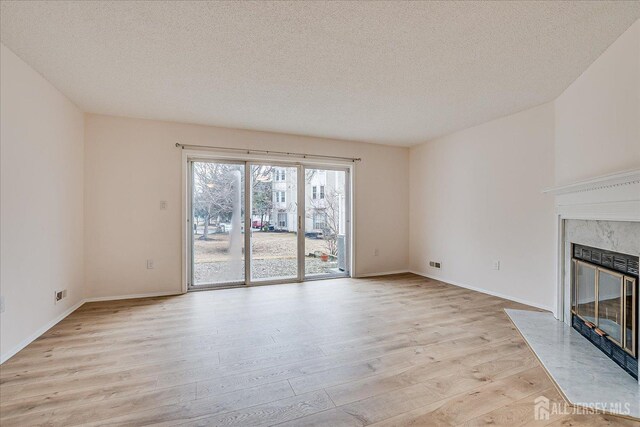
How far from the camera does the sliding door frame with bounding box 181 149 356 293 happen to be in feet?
14.0

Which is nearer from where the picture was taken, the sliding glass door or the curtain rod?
the curtain rod

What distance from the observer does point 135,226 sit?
4027 mm

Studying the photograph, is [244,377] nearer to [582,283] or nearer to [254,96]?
[254,96]

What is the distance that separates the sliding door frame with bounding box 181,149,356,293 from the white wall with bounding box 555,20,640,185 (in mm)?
2964

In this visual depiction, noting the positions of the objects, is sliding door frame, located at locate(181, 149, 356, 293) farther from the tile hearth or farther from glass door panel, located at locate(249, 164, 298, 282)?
the tile hearth

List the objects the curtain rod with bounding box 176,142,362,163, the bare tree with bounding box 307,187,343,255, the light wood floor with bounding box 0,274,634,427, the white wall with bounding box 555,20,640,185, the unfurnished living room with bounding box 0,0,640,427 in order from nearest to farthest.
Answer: the light wood floor with bounding box 0,274,634,427 → the unfurnished living room with bounding box 0,0,640,427 → the white wall with bounding box 555,20,640,185 → the curtain rod with bounding box 176,142,362,163 → the bare tree with bounding box 307,187,343,255

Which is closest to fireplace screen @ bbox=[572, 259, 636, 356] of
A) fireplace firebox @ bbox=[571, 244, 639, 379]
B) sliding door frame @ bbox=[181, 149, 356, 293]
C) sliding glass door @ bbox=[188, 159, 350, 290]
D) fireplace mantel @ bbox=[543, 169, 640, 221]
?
fireplace firebox @ bbox=[571, 244, 639, 379]

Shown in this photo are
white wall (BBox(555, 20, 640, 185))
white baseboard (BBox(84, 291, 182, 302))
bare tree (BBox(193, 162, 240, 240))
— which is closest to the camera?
white wall (BBox(555, 20, 640, 185))

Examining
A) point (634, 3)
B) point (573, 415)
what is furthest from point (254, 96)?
point (573, 415)

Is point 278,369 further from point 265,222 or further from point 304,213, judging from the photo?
point 304,213

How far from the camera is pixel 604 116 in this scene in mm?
2496

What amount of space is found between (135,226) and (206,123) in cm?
172

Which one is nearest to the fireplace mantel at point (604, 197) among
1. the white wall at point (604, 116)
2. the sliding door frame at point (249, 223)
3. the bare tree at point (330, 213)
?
the white wall at point (604, 116)

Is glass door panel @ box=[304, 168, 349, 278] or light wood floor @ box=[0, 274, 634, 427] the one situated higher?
glass door panel @ box=[304, 168, 349, 278]
